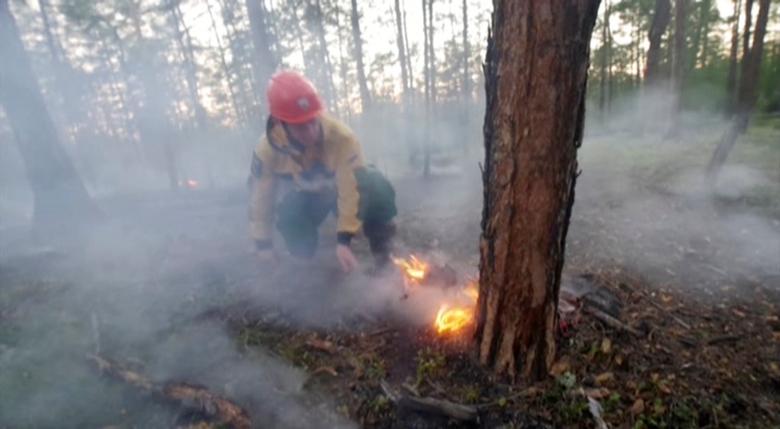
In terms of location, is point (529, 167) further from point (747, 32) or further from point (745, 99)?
point (747, 32)

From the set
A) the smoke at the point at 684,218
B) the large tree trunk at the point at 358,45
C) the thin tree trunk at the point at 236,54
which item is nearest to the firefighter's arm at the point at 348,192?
the smoke at the point at 684,218

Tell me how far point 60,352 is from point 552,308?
3696mm

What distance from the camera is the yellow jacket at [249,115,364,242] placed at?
3.45 metres

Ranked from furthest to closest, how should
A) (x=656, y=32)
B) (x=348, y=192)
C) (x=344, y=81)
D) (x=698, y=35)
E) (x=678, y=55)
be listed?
(x=344, y=81) < (x=698, y=35) < (x=656, y=32) < (x=678, y=55) < (x=348, y=192)

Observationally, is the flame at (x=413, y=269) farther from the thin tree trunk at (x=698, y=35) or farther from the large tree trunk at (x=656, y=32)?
the thin tree trunk at (x=698, y=35)

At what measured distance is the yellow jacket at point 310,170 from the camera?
3.45 meters

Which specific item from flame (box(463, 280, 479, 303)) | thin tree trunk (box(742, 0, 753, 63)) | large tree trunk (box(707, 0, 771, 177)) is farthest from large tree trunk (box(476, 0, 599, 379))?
thin tree trunk (box(742, 0, 753, 63))

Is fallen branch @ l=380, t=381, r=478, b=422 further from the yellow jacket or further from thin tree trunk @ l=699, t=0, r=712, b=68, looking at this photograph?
thin tree trunk @ l=699, t=0, r=712, b=68

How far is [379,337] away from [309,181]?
5.73 feet

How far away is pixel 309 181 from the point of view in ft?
12.8

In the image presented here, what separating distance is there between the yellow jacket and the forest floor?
76cm

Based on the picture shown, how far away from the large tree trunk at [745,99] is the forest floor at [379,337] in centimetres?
71

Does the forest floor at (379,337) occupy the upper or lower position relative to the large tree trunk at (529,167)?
lower

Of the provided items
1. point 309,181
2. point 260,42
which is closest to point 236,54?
point 260,42
